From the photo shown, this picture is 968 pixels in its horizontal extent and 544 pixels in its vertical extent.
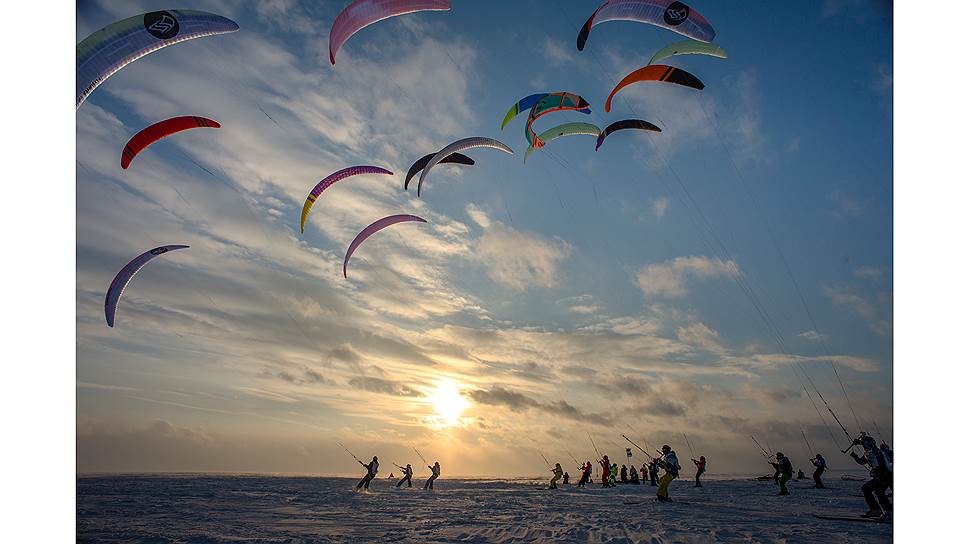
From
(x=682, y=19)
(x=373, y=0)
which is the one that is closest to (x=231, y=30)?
(x=373, y=0)

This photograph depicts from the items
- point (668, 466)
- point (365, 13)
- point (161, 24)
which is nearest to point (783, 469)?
point (668, 466)

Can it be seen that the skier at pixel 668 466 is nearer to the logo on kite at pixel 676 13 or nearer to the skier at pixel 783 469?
the skier at pixel 783 469

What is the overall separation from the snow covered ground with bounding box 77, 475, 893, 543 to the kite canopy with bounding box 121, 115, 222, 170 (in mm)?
9393

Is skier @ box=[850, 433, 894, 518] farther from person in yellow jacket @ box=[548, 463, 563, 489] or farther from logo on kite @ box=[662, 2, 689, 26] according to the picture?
person in yellow jacket @ box=[548, 463, 563, 489]

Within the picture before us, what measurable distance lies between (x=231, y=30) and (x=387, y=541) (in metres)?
11.6

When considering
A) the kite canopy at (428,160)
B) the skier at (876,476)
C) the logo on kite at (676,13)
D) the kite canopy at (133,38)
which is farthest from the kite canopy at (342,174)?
the skier at (876,476)

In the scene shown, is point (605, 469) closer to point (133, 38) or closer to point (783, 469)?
point (783, 469)

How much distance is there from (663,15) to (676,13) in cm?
34

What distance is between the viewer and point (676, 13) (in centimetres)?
1538

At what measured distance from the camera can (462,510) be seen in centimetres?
1457

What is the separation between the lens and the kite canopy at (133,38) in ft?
39.0

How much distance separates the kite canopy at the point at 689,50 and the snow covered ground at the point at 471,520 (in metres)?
12.0

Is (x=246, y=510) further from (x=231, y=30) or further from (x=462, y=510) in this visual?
(x=231, y=30)

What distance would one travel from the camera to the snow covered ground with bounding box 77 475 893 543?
10156mm
